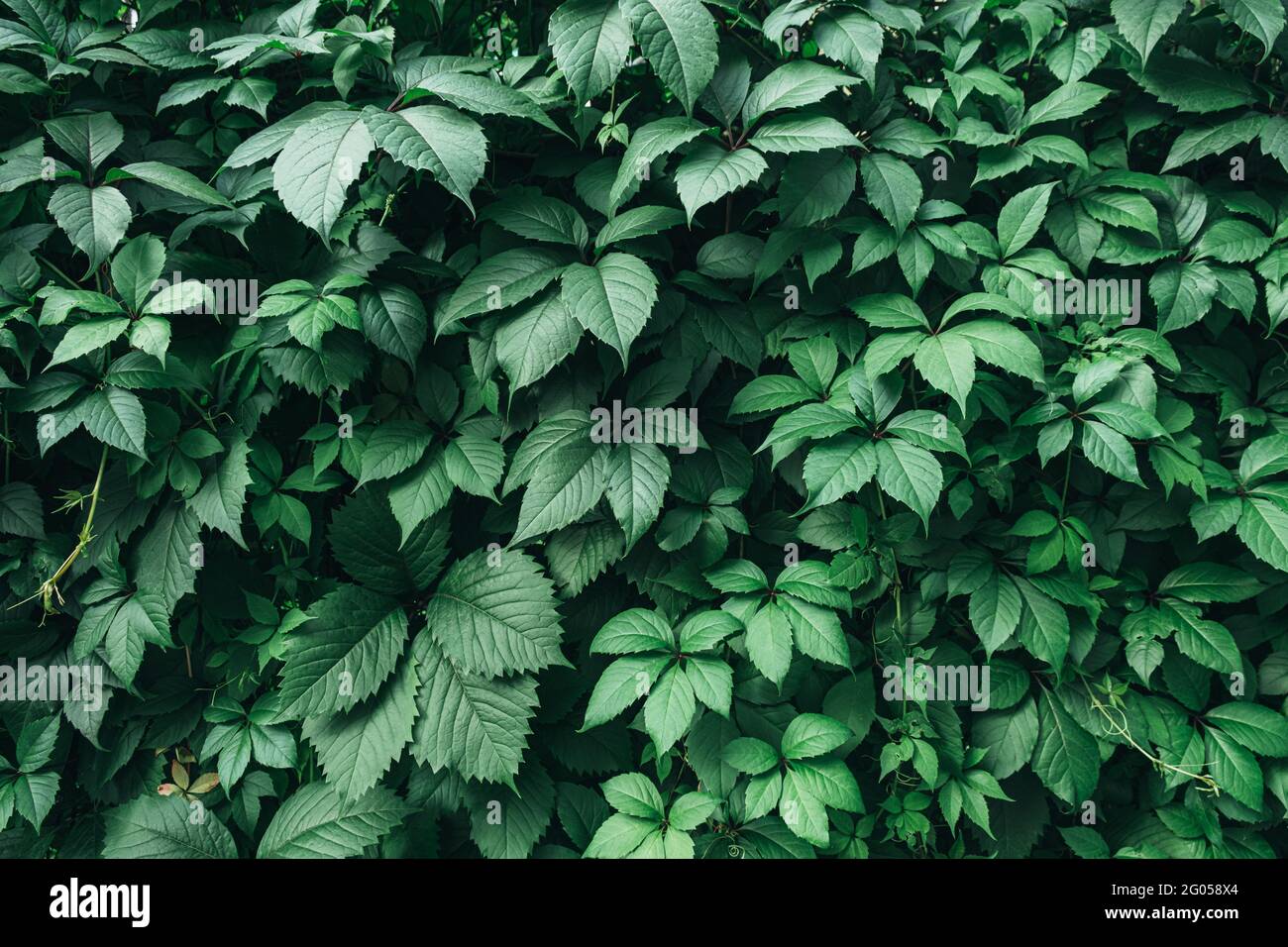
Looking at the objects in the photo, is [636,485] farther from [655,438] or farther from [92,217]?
[92,217]

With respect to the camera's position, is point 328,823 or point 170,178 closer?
point 170,178

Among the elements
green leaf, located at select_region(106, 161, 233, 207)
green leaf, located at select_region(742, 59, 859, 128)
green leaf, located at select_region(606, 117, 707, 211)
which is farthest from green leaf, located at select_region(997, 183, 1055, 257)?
green leaf, located at select_region(106, 161, 233, 207)

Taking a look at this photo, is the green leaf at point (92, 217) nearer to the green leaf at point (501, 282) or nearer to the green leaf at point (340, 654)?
the green leaf at point (501, 282)

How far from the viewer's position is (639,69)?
6.70 feet

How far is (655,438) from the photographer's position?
5.99 ft

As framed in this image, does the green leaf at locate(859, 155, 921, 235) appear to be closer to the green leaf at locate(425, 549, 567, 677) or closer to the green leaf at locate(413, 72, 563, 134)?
the green leaf at locate(413, 72, 563, 134)

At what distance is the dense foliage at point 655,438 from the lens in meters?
1.78

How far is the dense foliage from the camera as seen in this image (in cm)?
178

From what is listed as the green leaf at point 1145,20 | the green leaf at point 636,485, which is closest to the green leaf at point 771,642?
the green leaf at point 636,485

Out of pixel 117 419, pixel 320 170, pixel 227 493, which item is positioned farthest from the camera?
pixel 227 493

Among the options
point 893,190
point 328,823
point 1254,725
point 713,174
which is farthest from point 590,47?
point 1254,725

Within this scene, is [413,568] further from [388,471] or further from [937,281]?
[937,281]

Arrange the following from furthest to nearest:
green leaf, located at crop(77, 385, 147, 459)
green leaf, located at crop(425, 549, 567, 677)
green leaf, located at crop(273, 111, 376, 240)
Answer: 1. green leaf, located at crop(425, 549, 567, 677)
2. green leaf, located at crop(77, 385, 147, 459)
3. green leaf, located at crop(273, 111, 376, 240)

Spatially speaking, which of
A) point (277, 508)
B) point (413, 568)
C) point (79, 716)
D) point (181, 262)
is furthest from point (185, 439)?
point (79, 716)
